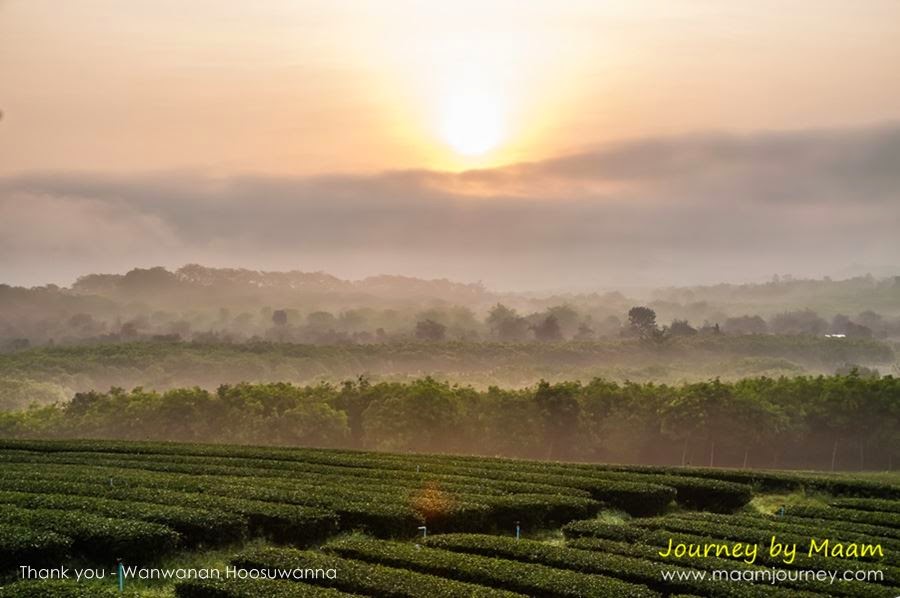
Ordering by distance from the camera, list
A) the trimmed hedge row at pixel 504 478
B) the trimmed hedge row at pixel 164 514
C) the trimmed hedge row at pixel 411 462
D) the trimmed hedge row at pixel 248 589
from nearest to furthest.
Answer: the trimmed hedge row at pixel 248 589 < the trimmed hedge row at pixel 164 514 < the trimmed hedge row at pixel 504 478 < the trimmed hedge row at pixel 411 462

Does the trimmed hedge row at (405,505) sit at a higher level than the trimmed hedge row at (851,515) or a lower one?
lower

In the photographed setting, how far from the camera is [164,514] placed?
80.2 ft

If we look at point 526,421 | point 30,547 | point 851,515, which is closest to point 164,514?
point 30,547

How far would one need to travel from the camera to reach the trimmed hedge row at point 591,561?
2070cm

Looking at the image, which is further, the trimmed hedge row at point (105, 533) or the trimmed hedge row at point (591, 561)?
the trimmed hedge row at point (105, 533)

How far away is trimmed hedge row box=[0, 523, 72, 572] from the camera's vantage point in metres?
20.5

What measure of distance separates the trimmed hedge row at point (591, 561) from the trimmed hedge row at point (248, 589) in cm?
598

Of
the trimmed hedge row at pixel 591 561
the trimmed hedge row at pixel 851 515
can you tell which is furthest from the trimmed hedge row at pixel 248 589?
the trimmed hedge row at pixel 851 515

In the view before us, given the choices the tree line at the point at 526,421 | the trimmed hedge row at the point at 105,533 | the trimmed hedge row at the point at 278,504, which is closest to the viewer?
the trimmed hedge row at the point at 105,533

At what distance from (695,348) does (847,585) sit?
561 ft

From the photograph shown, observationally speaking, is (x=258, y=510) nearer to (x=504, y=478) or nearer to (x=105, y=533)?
(x=105, y=533)

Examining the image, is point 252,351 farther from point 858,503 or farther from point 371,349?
point 858,503

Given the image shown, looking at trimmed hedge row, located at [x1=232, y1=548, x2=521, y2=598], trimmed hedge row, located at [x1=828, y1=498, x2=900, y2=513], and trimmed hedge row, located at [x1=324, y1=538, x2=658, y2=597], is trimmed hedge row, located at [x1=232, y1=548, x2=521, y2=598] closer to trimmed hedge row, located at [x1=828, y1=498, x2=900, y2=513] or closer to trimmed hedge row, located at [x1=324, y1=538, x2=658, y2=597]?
trimmed hedge row, located at [x1=324, y1=538, x2=658, y2=597]

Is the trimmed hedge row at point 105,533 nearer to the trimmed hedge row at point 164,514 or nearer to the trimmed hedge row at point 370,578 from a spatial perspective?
the trimmed hedge row at point 164,514
